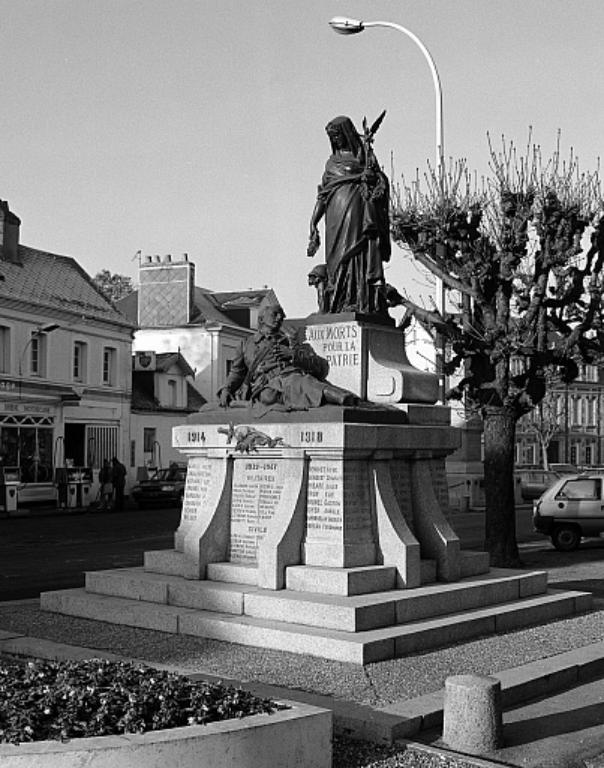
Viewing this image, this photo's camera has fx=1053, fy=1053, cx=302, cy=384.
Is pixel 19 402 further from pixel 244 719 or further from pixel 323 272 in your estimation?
pixel 244 719

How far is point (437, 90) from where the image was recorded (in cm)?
2131

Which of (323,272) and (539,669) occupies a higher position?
(323,272)

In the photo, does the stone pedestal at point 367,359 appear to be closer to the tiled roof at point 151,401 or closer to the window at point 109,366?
the window at point 109,366

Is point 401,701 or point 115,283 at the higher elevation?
point 115,283

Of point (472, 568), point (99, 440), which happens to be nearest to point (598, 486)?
point (472, 568)

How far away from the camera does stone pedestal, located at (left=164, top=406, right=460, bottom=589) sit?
1012 centimetres

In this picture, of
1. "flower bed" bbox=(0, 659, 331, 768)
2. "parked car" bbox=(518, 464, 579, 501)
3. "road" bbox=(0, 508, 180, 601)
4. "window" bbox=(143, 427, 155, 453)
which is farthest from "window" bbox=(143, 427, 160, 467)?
→ "flower bed" bbox=(0, 659, 331, 768)

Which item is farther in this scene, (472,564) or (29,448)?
(29,448)

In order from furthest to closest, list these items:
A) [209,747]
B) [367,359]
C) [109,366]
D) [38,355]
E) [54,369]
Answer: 1. [109,366]
2. [54,369]
3. [38,355]
4. [367,359]
5. [209,747]

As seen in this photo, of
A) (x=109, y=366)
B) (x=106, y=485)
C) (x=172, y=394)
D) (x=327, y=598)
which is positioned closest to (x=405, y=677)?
(x=327, y=598)

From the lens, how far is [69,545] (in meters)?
21.9

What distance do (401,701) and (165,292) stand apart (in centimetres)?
4458

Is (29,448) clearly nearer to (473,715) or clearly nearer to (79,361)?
(79,361)

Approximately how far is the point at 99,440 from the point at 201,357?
32.0ft
